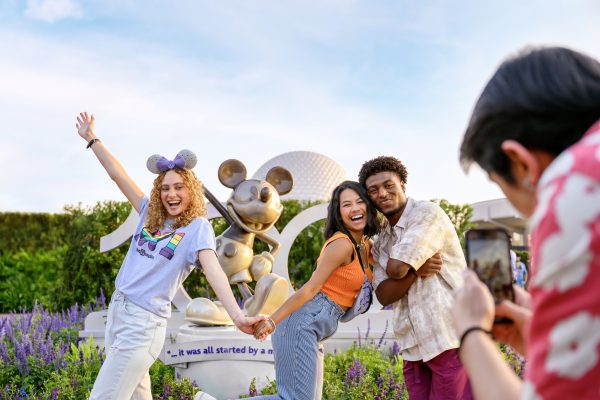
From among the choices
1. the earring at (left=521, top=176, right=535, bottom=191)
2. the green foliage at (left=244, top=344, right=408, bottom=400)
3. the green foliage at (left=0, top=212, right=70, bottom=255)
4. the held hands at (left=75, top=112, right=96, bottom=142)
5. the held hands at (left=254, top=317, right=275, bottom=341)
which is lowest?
the green foliage at (left=244, top=344, right=408, bottom=400)

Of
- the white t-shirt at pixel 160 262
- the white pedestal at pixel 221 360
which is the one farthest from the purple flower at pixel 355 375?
the white t-shirt at pixel 160 262

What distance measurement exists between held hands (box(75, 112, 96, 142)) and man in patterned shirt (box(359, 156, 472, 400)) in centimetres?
160

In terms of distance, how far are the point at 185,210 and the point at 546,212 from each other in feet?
8.64

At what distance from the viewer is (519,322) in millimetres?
1314

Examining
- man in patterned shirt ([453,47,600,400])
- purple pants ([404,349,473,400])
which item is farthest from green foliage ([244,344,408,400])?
man in patterned shirt ([453,47,600,400])

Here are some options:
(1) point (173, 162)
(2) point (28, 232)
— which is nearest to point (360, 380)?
(1) point (173, 162)

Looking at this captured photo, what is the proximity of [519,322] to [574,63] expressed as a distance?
532 millimetres

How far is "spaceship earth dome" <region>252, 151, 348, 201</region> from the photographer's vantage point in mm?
17483

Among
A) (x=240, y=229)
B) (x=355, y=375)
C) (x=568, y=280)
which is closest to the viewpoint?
(x=568, y=280)

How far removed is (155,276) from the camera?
3131mm

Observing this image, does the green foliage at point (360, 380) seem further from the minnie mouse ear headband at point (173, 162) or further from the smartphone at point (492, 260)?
the smartphone at point (492, 260)

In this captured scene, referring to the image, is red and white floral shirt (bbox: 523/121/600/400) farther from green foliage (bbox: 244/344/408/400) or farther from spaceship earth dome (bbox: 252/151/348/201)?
spaceship earth dome (bbox: 252/151/348/201)

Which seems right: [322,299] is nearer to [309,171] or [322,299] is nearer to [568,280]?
[568,280]

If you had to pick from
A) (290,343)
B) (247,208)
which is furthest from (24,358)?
(290,343)
